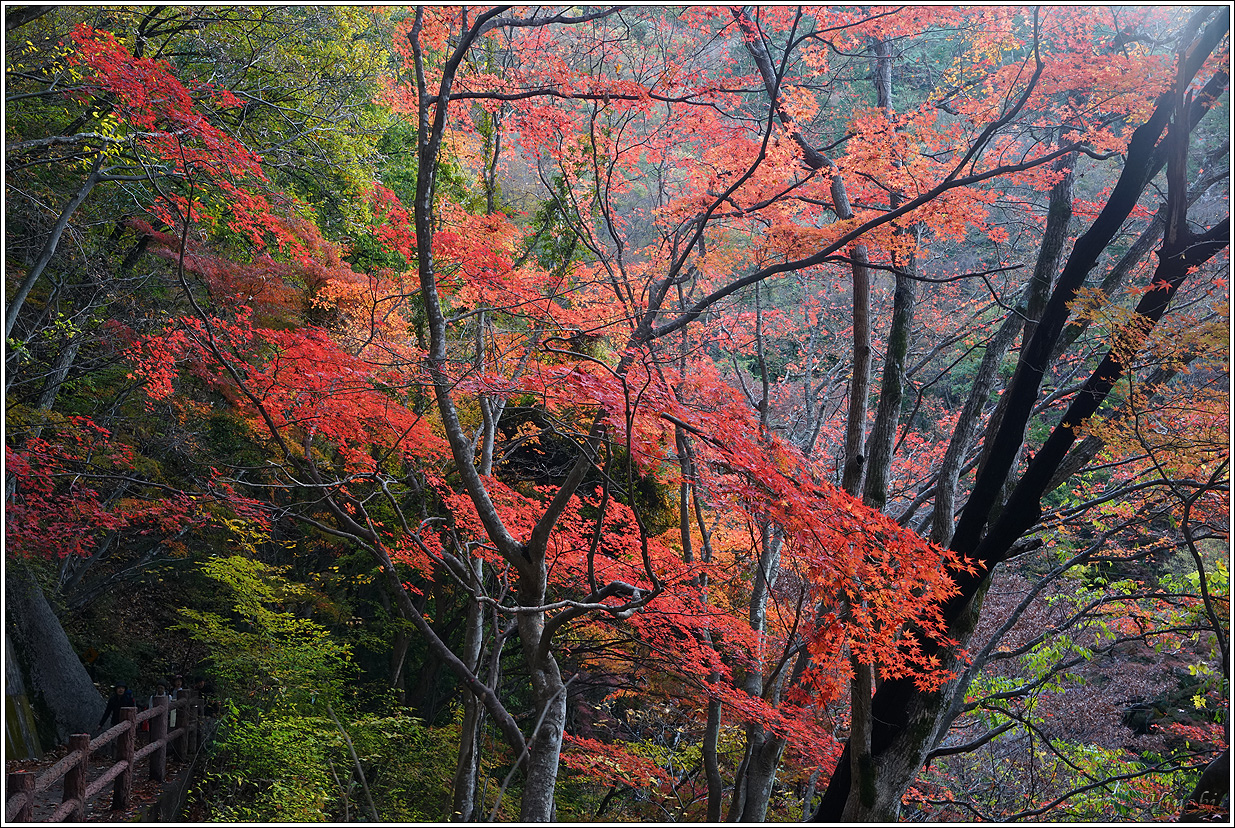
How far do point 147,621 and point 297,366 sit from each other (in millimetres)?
8502

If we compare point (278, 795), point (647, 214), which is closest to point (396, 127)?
point (647, 214)

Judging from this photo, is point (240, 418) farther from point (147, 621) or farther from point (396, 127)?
point (147, 621)

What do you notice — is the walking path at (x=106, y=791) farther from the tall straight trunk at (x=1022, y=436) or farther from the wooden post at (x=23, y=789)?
the tall straight trunk at (x=1022, y=436)

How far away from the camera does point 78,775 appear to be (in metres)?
5.89

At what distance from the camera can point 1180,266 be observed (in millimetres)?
4438

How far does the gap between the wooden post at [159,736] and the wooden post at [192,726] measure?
2.56 ft

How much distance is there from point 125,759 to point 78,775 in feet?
4.18

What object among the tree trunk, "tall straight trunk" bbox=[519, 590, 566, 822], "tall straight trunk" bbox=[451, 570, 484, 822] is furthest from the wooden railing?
"tall straight trunk" bbox=[451, 570, 484, 822]

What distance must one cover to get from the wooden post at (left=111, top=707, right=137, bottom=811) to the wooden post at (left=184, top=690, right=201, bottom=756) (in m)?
1.75

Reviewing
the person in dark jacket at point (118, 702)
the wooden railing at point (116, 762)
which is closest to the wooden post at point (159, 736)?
the wooden railing at point (116, 762)

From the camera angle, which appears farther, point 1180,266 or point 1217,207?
point 1217,207

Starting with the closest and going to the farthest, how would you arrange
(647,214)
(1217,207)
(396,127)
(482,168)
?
(1217,207) → (482,168) → (396,127) → (647,214)

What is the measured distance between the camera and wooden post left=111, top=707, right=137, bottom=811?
6930 millimetres

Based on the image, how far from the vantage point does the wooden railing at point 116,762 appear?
424cm
